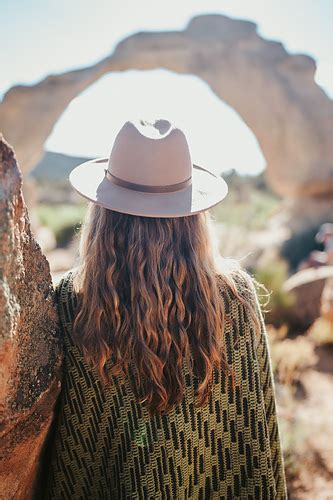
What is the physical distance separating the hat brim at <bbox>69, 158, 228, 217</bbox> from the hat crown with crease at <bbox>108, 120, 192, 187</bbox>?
42 mm

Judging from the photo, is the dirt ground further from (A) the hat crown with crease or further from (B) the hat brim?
(A) the hat crown with crease

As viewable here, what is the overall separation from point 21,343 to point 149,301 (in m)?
0.37

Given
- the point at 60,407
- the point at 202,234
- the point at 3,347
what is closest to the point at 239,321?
the point at 202,234

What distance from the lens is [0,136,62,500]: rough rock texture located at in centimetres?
121

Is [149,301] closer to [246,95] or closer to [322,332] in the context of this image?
[322,332]

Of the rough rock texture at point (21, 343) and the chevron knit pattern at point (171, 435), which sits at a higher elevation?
the rough rock texture at point (21, 343)

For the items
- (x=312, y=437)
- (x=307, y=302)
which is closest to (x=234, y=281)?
(x=312, y=437)

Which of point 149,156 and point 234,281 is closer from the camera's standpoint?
point 149,156

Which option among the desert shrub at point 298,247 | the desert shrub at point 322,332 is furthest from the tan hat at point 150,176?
the desert shrub at point 298,247

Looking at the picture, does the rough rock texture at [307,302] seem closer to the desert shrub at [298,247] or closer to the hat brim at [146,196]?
the desert shrub at [298,247]

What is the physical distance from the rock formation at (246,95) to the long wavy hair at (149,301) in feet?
29.8

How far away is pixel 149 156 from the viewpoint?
150 cm

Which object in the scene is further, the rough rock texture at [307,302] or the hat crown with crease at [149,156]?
the rough rock texture at [307,302]

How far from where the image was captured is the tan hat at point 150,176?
1.47 meters
